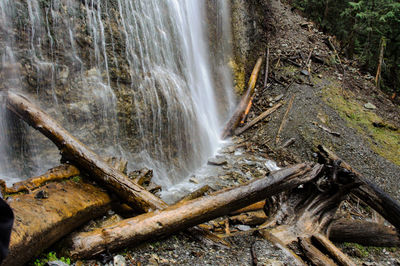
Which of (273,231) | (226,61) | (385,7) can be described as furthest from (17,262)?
(385,7)

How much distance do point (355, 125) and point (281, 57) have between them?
4.89 meters

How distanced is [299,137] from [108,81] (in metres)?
6.54

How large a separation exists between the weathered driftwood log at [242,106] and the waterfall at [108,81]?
1.24 m

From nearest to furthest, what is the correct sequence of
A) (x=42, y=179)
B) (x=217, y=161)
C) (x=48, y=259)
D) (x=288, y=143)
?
(x=48, y=259) → (x=42, y=179) → (x=217, y=161) → (x=288, y=143)

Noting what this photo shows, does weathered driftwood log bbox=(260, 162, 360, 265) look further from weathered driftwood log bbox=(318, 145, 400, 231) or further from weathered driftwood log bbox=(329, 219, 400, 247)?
weathered driftwood log bbox=(329, 219, 400, 247)

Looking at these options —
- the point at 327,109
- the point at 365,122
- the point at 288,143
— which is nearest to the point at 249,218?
the point at 288,143

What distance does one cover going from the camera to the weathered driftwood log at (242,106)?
32.9 feet

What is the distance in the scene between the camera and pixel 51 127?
13.4 ft

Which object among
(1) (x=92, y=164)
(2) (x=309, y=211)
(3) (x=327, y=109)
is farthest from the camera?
(3) (x=327, y=109)

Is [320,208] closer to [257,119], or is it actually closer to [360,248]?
[360,248]

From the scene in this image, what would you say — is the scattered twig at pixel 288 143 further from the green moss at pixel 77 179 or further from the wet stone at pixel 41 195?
the wet stone at pixel 41 195

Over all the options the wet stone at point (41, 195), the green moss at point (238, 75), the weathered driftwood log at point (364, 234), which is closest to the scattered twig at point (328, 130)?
the green moss at point (238, 75)

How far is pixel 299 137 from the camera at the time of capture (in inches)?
341

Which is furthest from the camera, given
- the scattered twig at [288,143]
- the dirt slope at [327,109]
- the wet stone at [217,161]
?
the scattered twig at [288,143]
